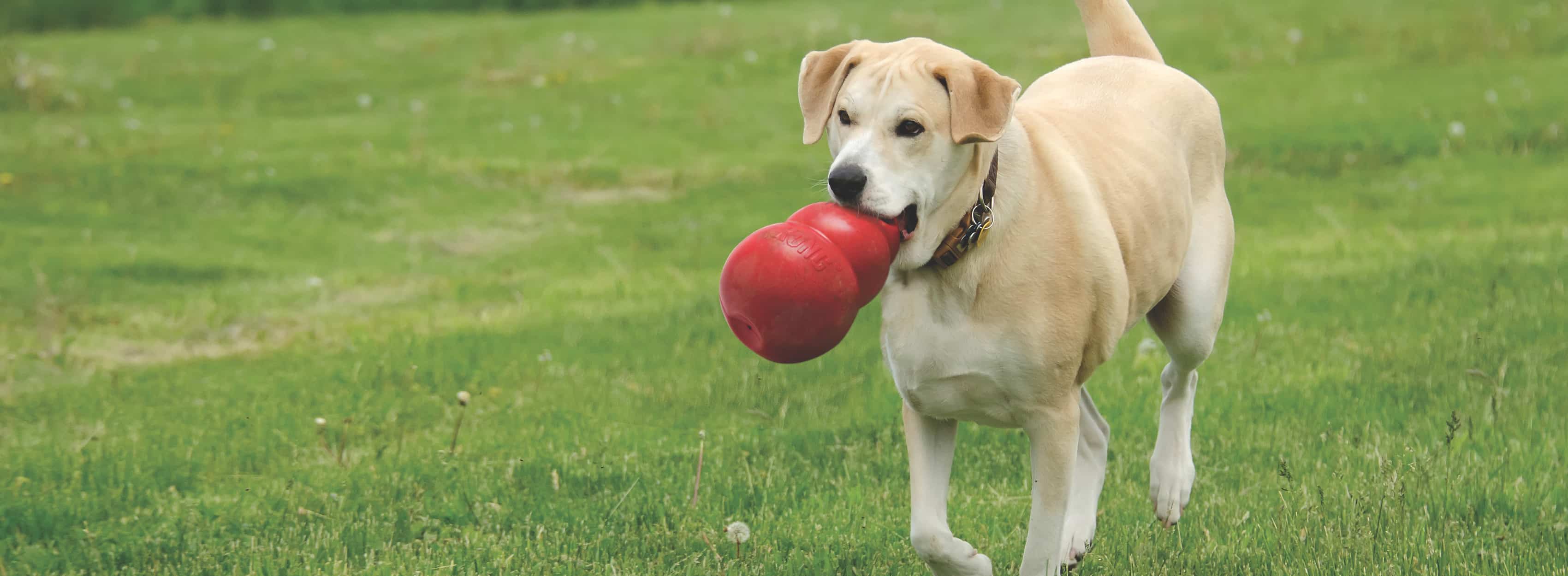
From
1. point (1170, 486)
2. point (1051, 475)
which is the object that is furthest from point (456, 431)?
point (1170, 486)

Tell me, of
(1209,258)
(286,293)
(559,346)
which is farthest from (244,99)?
(1209,258)

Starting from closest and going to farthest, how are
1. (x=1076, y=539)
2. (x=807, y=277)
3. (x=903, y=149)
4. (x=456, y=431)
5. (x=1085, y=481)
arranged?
1. (x=807, y=277)
2. (x=903, y=149)
3. (x=1076, y=539)
4. (x=1085, y=481)
5. (x=456, y=431)

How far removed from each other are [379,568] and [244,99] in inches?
582

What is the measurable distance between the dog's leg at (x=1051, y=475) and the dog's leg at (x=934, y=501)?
162 millimetres

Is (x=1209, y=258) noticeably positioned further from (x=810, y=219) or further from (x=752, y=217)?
(x=752, y=217)

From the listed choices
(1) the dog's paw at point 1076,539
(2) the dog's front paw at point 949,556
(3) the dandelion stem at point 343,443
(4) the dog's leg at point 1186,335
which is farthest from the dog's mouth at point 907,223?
(3) the dandelion stem at point 343,443

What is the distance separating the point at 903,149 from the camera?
12.4 feet

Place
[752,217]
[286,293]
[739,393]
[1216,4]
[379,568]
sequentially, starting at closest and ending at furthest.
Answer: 1. [379,568]
2. [739,393]
3. [286,293]
4. [752,217]
5. [1216,4]

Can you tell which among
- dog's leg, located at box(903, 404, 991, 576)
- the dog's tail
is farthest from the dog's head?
the dog's tail

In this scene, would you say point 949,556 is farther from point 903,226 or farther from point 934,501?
point 903,226

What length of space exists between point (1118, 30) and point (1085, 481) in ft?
6.11

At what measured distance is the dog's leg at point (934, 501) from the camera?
4055 mm

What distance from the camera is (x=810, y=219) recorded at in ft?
12.3

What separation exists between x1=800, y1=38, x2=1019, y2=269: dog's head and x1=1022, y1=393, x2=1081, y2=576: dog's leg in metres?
0.62
